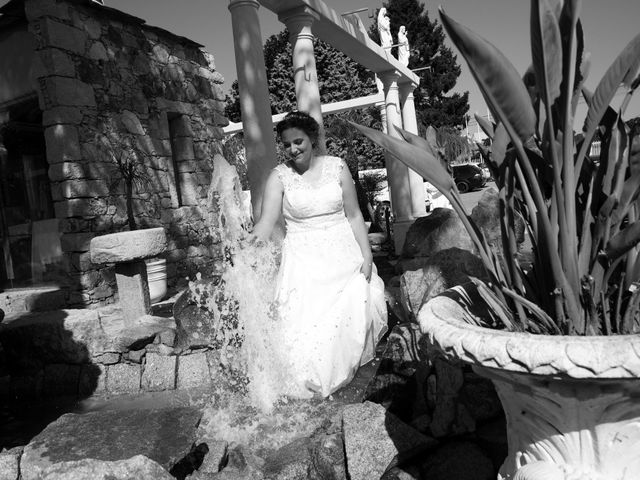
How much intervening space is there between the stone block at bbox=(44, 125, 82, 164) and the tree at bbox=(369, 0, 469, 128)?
26.2 metres

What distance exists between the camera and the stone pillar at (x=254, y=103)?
465cm

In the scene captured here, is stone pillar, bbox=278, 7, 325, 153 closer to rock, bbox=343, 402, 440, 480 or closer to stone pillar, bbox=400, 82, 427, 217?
rock, bbox=343, 402, 440, 480

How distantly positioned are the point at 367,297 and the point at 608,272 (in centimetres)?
205

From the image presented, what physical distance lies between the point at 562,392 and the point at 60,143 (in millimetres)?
6038

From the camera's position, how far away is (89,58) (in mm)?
6438

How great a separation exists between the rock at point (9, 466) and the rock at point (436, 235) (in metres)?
3.06

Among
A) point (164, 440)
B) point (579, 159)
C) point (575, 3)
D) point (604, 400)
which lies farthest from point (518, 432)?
point (164, 440)

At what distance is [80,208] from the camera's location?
19.8 ft

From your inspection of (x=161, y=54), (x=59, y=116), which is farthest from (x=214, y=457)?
(x=161, y=54)

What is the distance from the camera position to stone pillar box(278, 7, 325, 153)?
5363mm

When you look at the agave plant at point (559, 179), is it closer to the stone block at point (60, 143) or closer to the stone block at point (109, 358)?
the stone block at point (109, 358)

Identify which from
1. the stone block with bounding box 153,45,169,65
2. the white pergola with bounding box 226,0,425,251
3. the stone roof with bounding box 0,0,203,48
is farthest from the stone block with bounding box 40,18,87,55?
the white pergola with bounding box 226,0,425,251

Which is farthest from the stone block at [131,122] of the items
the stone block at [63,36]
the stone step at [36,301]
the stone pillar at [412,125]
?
the stone pillar at [412,125]

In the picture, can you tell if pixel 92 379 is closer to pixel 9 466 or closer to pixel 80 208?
pixel 9 466
